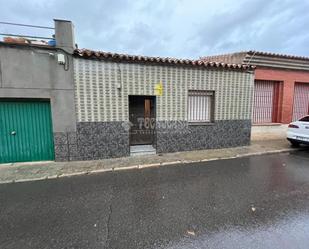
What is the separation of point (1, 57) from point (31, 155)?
3.12 metres

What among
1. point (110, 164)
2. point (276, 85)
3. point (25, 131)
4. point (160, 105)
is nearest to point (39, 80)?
point (25, 131)

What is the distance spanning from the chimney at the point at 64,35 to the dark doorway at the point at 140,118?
281 cm

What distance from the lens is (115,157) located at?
21.9 ft

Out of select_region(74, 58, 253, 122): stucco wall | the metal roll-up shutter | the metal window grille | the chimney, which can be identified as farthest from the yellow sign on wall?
the metal window grille

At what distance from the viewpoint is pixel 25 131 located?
604cm

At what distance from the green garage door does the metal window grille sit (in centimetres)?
1200

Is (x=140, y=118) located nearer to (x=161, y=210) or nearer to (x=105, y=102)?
(x=105, y=102)

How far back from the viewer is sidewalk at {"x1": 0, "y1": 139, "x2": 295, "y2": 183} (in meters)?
5.19

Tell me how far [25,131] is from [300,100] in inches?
517

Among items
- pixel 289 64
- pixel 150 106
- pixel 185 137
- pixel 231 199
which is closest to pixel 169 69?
pixel 150 106

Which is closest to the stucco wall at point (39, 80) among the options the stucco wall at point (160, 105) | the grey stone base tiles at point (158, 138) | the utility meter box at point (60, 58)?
the utility meter box at point (60, 58)

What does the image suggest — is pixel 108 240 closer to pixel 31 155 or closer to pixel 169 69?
pixel 31 155

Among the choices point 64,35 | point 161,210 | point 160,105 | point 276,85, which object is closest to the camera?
point 161,210

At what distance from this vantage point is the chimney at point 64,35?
573 cm
